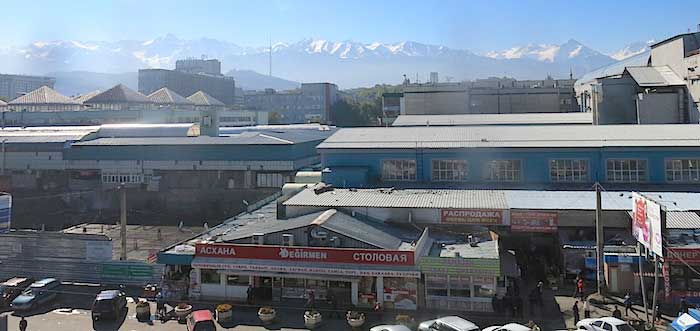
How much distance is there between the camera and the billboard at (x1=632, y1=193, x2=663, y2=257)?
15062mm

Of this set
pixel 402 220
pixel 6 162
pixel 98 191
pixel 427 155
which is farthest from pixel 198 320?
pixel 6 162

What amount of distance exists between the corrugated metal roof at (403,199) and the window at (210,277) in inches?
176

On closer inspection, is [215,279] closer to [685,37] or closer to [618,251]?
[618,251]

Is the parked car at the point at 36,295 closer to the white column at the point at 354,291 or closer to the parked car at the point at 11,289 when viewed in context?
the parked car at the point at 11,289

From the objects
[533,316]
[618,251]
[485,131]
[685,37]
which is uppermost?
[685,37]

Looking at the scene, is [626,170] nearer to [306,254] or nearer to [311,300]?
[306,254]

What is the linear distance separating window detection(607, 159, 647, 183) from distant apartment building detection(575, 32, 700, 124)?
15.3 metres

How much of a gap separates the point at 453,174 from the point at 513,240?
508 cm

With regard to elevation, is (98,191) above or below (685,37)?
below

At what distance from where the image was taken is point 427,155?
26.7 m

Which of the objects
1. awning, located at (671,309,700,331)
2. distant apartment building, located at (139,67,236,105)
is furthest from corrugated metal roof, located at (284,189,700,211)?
distant apartment building, located at (139,67,236,105)

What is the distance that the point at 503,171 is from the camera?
2606cm

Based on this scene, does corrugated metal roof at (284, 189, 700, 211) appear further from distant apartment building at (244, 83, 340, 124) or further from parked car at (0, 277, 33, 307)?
distant apartment building at (244, 83, 340, 124)

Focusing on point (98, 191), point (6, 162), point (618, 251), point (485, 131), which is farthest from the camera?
point (6, 162)
